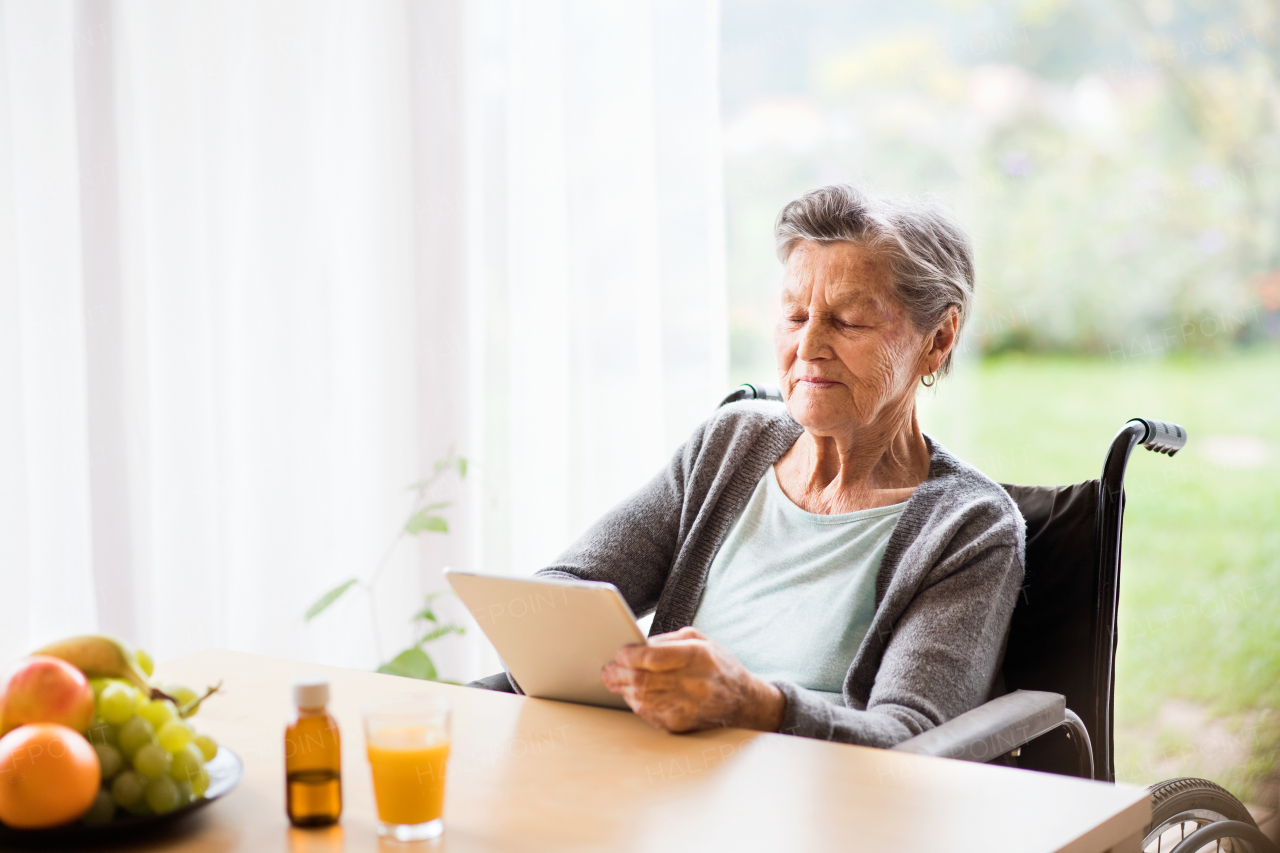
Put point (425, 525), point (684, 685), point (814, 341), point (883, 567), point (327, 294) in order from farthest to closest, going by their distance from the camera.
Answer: point (327, 294) → point (425, 525) → point (814, 341) → point (883, 567) → point (684, 685)

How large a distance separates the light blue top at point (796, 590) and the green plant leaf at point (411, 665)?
93 cm

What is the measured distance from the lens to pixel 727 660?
1167 mm

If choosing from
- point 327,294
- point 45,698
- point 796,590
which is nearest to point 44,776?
point 45,698

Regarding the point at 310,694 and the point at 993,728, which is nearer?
the point at 310,694

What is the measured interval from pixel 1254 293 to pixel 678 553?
1.95 meters

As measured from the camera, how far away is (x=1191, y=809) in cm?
138

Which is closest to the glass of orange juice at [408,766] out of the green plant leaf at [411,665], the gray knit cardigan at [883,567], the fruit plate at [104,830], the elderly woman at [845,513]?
the fruit plate at [104,830]

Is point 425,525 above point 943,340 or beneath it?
beneath

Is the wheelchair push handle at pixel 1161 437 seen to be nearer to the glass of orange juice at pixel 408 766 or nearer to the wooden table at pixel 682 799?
the wooden table at pixel 682 799

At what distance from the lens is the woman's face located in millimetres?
1573

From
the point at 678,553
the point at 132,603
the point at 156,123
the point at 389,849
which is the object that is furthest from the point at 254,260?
the point at 389,849

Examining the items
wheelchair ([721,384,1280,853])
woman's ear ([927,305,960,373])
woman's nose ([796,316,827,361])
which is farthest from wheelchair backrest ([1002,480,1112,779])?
woman's nose ([796,316,827,361])

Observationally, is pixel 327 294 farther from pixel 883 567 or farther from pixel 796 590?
pixel 883 567

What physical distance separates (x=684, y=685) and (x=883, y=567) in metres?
0.46
